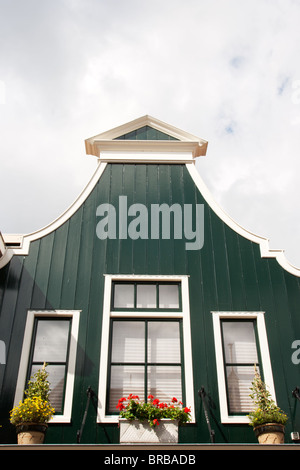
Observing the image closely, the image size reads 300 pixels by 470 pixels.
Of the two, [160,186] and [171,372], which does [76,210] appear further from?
[171,372]

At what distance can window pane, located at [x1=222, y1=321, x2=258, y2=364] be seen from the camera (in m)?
8.14

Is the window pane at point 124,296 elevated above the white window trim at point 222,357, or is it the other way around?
the window pane at point 124,296

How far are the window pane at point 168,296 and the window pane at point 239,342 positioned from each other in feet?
3.34

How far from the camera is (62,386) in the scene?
777cm

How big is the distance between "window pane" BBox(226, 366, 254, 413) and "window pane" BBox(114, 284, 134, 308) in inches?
86.1

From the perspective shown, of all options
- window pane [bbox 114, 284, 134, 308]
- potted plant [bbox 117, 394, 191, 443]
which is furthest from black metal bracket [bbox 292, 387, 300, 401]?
window pane [bbox 114, 284, 134, 308]

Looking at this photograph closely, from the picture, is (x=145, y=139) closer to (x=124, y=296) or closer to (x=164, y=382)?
(x=124, y=296)

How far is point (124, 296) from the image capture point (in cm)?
875

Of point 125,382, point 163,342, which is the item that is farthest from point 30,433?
point 163,342

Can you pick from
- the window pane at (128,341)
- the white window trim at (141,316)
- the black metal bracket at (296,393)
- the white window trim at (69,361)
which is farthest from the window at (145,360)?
the black metal bracket at (296,393)

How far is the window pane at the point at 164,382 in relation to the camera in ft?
25.4

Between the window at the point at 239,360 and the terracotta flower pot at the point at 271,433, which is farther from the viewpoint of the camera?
the window at the point at 239,360

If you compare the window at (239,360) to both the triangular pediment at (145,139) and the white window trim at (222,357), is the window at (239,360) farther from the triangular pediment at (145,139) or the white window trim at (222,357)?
the triangular pediment at (145,139)
